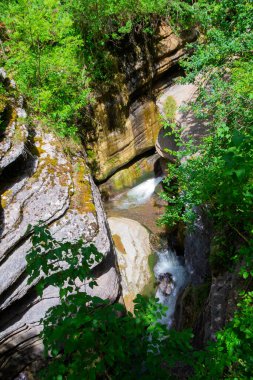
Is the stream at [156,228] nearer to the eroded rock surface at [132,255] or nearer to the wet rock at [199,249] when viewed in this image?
the eroded rock surface at [132,255]

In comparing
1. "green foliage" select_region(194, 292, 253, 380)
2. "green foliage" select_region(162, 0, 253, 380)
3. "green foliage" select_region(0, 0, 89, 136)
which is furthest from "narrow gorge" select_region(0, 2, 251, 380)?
"green foliage" select_region(194, 292, 253, 380)

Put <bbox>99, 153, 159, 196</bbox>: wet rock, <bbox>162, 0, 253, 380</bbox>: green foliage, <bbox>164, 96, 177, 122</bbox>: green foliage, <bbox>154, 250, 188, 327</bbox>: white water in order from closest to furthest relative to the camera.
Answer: <bbox>162, 0, 253, 380</bbox>: green foliage < <bbox>154, 250, 188, 327</bbox>: white water < <bbox>164, 96, 177, 122</bbox>: green foliage < <bbox>99, 153, 159, 196</bbox>: wet rock

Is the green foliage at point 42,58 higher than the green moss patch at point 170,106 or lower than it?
higher

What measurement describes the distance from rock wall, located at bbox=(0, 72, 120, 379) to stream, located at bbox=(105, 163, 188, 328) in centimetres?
308

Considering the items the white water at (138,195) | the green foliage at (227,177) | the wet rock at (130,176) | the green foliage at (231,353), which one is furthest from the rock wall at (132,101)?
the green foliage at (231,353)

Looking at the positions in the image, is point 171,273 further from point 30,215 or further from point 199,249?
point 30,215

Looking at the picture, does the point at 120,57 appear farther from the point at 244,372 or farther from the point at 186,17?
the point at 244,372

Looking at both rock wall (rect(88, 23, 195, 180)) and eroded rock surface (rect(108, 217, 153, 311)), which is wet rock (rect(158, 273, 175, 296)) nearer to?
eroded rock surface (rect(108, 217, 153, 311))

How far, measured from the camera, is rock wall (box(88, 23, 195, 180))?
11484mm

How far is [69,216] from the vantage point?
6117mm

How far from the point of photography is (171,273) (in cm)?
947

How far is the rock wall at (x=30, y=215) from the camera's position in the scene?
5160mm

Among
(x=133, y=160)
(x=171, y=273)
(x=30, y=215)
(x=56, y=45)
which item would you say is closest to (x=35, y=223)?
(x=30, y=215)

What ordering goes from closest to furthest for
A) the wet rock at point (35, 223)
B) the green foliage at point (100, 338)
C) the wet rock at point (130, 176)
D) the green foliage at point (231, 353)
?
the green foliage at point (100, 338)
the green foliage at point (231, 353)
the wet rock at point (35, 223)
the wet rock at point (130, 176)
